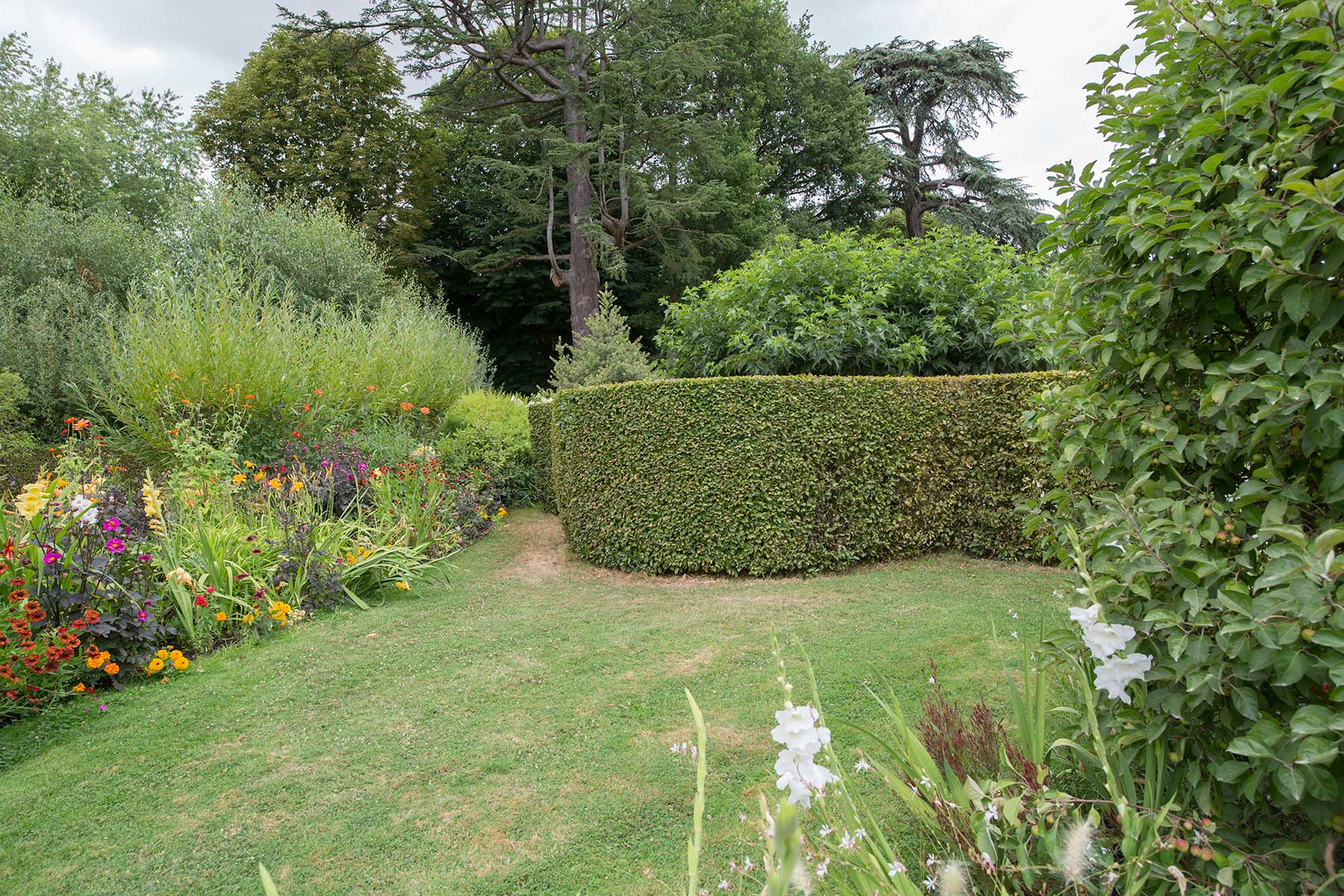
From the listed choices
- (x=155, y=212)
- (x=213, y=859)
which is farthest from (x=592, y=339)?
(x=155, y=212)

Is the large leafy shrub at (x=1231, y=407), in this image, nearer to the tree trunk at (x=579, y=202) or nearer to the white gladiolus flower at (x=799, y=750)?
the white gladiolus flower at (x=799, y=750)

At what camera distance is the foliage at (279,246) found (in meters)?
11.5

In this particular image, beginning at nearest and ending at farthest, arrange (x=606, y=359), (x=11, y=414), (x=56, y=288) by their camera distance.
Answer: (x=11, y=414)
(x=606, y=359)
(x=56, y=288)

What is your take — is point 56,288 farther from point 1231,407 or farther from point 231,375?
point 1231,407

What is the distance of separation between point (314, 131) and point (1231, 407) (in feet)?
69.5

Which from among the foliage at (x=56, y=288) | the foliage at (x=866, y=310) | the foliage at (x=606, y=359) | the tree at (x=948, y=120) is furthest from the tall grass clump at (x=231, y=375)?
the tree at (x=948, y=120)

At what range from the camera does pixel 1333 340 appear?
1278 mm

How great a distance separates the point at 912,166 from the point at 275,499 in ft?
68.5

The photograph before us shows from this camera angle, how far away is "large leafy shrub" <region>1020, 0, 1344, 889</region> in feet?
3.71

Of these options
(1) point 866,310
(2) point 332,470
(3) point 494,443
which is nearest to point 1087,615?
(1) point 866,310

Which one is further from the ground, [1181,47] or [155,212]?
[155,212]

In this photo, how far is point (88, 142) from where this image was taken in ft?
49.6

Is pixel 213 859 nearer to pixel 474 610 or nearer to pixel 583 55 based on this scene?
pixel 474 610

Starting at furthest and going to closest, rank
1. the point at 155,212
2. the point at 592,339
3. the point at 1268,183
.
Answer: the point at 155,212
the point at 592,339
the point at 1268,183
